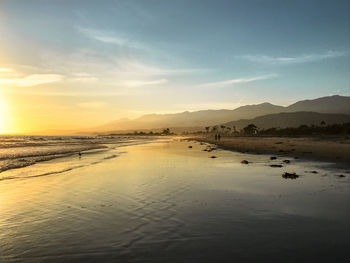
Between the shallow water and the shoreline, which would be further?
the shoreline

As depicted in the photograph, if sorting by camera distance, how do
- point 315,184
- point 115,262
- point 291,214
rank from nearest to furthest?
point 115,262 < point 291,214 < point 315,184

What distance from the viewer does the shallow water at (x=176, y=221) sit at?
266 inches

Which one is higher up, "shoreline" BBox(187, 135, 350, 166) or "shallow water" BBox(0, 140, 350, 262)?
"shallow water" BBox(0, 140, 350, 262)

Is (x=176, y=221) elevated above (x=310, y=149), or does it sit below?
above

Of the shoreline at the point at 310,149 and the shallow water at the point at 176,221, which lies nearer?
the shallow water at the point at 176,221

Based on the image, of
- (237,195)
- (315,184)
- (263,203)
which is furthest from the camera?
(315,184)

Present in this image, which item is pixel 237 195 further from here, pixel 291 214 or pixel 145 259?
pixel 145 259

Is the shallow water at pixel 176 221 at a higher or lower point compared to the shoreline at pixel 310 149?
higher

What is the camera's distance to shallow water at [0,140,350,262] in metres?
6.75

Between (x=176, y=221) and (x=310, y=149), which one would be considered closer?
(x=176, y=221)

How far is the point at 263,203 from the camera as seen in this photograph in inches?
461

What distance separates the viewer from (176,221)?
30.8 feet

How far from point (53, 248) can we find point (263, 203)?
8.56 meters

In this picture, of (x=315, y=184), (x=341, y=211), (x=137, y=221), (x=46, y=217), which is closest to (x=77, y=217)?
(x=46, y=217)
